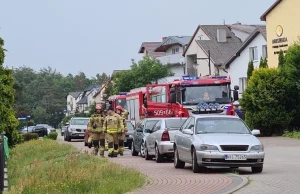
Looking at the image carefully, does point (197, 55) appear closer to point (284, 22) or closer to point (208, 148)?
point (284, 22)

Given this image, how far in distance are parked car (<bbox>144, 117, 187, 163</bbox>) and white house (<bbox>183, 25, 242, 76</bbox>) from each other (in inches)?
1722

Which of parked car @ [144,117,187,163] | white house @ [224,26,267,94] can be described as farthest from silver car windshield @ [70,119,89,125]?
parked car @ [144,117,187,163]

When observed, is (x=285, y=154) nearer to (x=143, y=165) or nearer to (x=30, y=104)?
(x=143, y=165)

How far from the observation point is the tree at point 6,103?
1209 inches

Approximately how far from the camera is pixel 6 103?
103 ft

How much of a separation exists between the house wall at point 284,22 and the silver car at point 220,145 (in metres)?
32.7

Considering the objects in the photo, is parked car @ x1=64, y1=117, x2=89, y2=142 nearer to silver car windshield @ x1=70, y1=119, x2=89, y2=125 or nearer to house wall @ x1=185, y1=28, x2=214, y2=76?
silver car windshield @ x1=70, y1=119, x2=89, y2=125

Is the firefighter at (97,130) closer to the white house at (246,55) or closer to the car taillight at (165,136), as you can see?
the car taillight at (165,136)

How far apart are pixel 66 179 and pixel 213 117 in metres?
5.60

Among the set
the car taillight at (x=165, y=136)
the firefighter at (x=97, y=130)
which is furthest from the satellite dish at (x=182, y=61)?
the car taillight at (x=165, y=136)

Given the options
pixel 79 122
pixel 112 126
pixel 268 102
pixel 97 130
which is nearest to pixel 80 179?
pixel 112 126

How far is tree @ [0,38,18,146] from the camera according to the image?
101 ft

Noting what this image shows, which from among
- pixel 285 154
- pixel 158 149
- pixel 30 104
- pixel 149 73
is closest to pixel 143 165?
pixel 158 149

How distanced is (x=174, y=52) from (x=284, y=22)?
35878 millimetres
